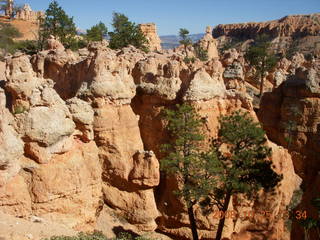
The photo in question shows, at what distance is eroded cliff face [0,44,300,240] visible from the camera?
12.6 meters

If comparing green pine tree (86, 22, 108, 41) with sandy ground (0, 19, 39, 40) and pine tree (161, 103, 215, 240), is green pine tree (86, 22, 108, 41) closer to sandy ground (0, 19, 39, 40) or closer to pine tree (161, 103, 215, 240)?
sandy ground (0, 19, 39, 40)

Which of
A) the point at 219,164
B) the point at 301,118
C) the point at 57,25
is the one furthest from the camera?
the point at 57,25

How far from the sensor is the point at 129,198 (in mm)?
16797

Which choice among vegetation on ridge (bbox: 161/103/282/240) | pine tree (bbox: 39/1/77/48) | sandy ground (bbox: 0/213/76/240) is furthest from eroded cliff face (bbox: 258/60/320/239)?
pine tree (bbox: 39/1/77/48)

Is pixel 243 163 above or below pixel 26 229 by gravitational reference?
above

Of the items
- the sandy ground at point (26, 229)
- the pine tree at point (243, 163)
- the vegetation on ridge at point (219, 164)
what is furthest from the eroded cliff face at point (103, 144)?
the pine tree at point (243, 163)

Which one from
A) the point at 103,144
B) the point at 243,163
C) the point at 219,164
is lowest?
the point at 219,164

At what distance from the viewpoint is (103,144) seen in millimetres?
16547

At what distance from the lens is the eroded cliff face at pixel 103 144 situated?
12570 mm

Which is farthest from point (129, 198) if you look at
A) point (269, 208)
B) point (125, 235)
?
point (269, 208)

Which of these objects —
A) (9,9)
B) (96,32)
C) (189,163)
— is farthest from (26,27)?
(189,163)

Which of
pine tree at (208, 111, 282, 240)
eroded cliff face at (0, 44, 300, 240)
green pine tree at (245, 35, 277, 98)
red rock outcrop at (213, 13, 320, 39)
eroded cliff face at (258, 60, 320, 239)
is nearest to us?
eroded cliff face at (0, 44, 300, 240)

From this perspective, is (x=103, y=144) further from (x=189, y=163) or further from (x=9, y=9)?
(x=9, y=9)

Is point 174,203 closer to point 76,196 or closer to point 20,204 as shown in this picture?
point 76,196
